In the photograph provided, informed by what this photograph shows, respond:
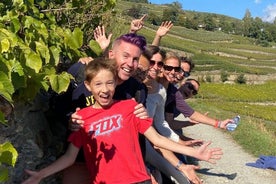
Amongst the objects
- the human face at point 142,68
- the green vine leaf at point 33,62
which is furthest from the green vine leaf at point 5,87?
the human face at point 142,68

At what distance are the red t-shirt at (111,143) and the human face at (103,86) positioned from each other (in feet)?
0.27

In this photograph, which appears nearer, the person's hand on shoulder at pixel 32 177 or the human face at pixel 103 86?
the person's hand on shoulder at pixel 32 177

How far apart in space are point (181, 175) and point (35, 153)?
5.24ft

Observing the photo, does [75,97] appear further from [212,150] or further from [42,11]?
[212,150]

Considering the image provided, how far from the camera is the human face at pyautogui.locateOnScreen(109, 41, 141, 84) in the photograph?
334 centimetres

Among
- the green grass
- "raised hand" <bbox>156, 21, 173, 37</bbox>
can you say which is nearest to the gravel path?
"raised hand" <bbox>156, 21, 173, 37</bbox>

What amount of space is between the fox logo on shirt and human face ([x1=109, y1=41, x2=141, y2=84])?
361 millimetres

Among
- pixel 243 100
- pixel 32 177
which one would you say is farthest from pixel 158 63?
pixel 243 100

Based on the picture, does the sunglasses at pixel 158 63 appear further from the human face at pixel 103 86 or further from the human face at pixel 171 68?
the human face at pixel 103 86

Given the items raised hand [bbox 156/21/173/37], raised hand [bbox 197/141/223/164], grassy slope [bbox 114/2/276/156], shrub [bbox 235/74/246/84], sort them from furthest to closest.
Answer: shrub [bbox 235/74/246/84] < grassy slope [bbox 114/2/276/156] < raised hand [bbox 156/21/173/37] < raised hand [bbox 197/141/223/164]

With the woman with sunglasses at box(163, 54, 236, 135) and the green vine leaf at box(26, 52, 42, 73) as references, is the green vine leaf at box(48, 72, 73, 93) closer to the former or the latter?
the green vine leaf at box(26, 52, 42, 73)

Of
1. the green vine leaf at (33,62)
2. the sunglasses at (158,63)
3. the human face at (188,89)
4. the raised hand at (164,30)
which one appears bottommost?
the human face at (188,89)

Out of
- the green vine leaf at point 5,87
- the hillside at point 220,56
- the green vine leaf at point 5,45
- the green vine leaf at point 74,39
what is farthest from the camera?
the hillside at point 220,56

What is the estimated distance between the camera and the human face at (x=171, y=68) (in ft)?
16.1
